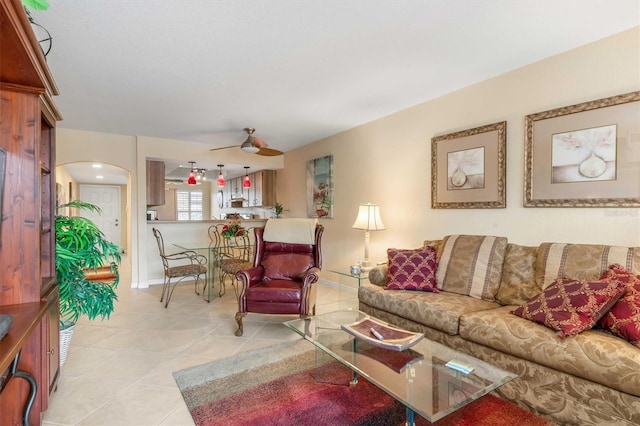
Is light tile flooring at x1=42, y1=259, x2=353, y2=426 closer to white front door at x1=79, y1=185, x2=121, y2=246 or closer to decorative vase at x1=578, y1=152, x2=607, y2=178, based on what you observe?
decorative vase at x1=578, y1=152, x2=607, y2=178

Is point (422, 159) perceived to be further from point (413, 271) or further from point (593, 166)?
point (593, 166)

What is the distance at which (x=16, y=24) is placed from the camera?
112cm

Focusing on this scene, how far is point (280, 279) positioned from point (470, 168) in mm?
2232

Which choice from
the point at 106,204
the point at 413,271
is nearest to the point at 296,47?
the point at 413,271

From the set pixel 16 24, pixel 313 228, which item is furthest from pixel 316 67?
pixel 16 24

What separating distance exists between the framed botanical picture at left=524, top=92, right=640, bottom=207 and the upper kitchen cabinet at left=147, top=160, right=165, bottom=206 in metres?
5.32

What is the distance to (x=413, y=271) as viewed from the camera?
287 cm

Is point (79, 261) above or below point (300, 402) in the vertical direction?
above

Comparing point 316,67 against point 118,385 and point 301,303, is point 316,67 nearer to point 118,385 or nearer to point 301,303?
point 301,303

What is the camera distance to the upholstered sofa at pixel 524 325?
1570 millimetres

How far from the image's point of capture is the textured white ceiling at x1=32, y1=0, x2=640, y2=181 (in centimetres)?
194

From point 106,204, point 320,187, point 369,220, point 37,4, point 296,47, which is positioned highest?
point 296,47

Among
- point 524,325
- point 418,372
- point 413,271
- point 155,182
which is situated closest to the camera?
point 418,372

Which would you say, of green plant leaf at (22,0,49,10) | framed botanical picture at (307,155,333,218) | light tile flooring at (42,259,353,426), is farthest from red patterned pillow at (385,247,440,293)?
green plant leaf at (22,0,49,10)
